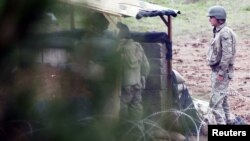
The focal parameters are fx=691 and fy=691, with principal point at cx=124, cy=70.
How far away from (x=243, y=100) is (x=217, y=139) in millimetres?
4909

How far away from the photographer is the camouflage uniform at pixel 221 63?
19.9ft

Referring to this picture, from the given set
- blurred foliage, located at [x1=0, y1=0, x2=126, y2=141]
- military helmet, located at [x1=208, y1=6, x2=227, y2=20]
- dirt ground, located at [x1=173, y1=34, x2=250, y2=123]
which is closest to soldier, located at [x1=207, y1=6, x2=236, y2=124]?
military helmet, located at [x1=208, y1=6, x2=227, y2=20]

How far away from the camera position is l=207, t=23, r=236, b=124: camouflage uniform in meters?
6.06

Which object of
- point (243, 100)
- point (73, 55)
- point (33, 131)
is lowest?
point (243, 100)

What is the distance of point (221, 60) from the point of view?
612cm

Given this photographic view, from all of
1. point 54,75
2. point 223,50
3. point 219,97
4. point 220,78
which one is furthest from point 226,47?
point 54,75

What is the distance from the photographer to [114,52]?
905 mm

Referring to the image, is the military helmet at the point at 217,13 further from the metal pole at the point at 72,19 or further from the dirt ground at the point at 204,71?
the metal pole at the point at 72,19

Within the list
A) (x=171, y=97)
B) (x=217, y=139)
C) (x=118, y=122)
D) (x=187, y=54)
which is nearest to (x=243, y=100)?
(x=171, y=97)

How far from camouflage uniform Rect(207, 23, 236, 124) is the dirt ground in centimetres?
127

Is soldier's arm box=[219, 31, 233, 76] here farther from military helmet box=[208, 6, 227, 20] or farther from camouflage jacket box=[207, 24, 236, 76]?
military helmet box=[208, 6, 227, 20]

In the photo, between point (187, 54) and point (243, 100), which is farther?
point (187, 54)

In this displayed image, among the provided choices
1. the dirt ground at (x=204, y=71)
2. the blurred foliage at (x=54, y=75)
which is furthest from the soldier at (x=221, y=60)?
the blurred foliage at (x=54, y=75)

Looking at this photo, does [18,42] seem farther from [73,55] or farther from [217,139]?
[217,139]
